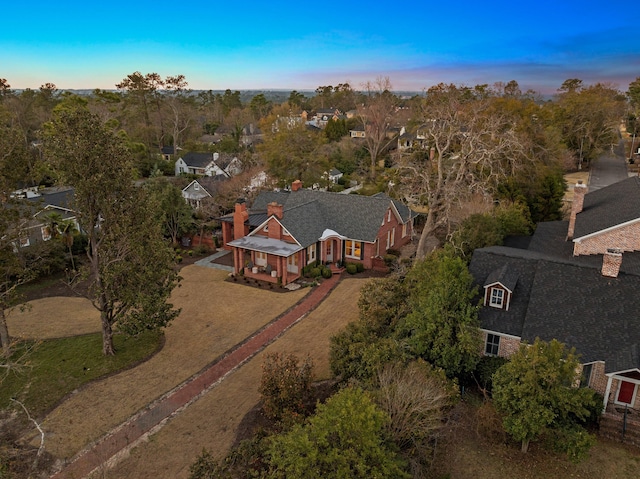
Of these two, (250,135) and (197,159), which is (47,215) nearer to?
(197,159)

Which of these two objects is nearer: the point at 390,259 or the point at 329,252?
the point at 390,259

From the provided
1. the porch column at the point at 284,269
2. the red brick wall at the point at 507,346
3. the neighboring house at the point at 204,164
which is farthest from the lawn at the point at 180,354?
the neighboring house at the point at 204,164

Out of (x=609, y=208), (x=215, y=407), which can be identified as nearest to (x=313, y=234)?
(x=215, y=407)

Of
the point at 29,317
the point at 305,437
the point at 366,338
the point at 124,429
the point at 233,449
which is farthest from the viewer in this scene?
the point at 29,317

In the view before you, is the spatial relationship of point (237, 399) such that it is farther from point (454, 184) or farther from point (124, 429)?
point (454, 184)

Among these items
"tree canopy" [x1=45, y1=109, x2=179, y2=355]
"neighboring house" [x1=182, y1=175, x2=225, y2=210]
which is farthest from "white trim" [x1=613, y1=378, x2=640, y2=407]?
"neighboring house" [x1=182, y1=175, x2=225, y2=210]

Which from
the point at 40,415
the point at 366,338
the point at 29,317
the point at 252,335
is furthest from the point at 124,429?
the point at 29,317

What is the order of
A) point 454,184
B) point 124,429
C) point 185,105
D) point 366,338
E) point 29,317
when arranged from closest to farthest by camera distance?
point 124,429
point 366,338
point 29,317
point 454,184
point 185,105

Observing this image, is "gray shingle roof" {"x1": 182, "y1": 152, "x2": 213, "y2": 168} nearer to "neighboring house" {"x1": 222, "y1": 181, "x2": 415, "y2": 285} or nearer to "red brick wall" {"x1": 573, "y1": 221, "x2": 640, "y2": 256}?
"neighboring house" {"x1": 222, "y1": 181, "x2": 415, "y2": 285}
